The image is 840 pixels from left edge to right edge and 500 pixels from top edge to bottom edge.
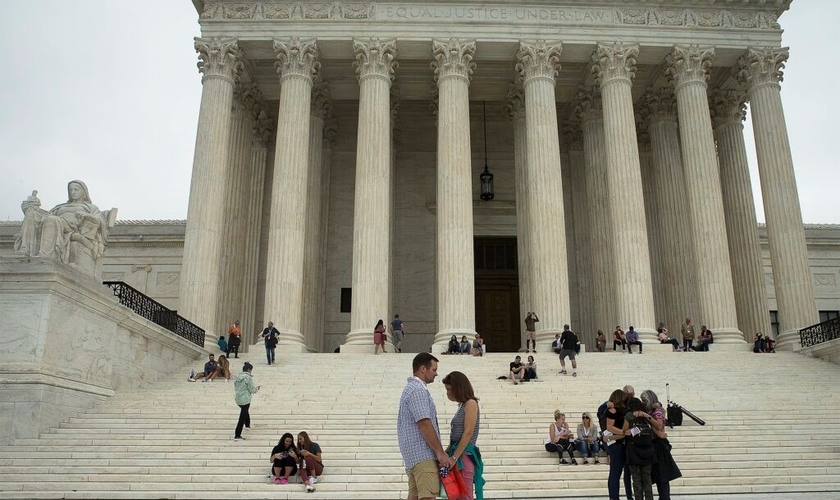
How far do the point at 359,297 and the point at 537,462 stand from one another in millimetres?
14168

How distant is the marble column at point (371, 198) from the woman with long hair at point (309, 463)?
13.3 m

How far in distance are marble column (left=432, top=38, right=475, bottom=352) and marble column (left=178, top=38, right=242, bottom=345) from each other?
8786 millimetres

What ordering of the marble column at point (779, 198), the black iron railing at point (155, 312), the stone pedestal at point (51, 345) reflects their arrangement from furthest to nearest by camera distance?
1. the marble column at point (779, 198)
2. the black iron railing at point (155, 312)
3. the stone pedestal at point (51, 345)

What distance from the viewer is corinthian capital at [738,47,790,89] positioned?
A: 29812mm

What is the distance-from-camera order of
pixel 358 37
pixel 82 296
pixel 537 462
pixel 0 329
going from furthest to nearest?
pixel 358 37, pixel 82 296, pixel 0 329, pixel 537 462

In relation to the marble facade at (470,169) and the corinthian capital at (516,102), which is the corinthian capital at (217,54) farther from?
the corinthian capital at (516,102)

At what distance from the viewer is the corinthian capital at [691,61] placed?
97.6ft

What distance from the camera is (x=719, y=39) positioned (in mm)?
29969

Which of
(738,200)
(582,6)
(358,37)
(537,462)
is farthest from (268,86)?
(537,462)

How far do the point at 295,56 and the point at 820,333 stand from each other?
909 inches

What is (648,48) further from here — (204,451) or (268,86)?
(204,451)

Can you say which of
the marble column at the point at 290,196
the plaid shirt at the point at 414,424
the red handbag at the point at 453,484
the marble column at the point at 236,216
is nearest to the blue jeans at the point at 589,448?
the red handbag at the point at 453,484

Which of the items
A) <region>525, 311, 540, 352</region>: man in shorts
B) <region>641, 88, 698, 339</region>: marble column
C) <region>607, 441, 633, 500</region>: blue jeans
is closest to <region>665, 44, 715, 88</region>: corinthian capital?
<region>641, 88, 698, 339</region>: marble column

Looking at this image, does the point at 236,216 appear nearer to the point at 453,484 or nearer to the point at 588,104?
the point at 588,104
